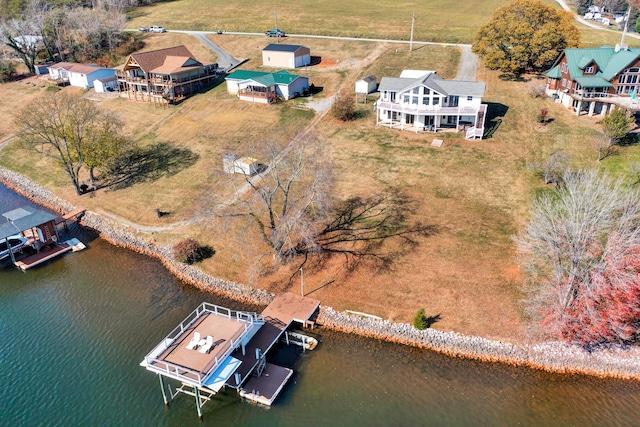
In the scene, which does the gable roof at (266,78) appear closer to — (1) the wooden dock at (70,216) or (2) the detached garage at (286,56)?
Answer: (2) the detached garage at (286,56)

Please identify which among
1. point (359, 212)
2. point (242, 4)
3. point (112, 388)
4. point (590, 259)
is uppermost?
point (242, 4)

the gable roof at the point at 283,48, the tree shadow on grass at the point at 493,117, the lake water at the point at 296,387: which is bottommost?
the lake water at the point at 296,387

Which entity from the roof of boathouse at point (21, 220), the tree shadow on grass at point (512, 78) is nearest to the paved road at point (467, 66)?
the tree shadow on grass at point (512, 78)

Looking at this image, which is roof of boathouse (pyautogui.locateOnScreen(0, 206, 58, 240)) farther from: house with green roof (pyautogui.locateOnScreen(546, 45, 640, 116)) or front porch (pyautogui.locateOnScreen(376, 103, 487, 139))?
house with green roof (pyautogui.locateOnScreen(546, 45, 640, 116))

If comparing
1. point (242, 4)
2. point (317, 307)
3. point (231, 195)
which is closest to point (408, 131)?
point (231, 195)

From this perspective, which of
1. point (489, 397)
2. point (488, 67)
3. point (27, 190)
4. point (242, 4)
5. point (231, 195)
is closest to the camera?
point (489, 397)

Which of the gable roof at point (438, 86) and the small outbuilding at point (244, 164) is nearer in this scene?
the small outbuilding at point (244, 164)

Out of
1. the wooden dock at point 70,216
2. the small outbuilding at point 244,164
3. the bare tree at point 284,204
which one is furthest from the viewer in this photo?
the small outbuilding at point 244,164

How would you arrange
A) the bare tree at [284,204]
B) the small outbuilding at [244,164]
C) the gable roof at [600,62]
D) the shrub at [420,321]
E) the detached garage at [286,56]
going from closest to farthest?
1. the shrub at [420,321]
2. the bare tree at [284,204]
3. the small outbuilding at [244,164]
4. the gable roof at [600,62]
5. the detached garage at [286,56]

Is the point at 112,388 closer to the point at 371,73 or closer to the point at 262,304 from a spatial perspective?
the point at 262,304
